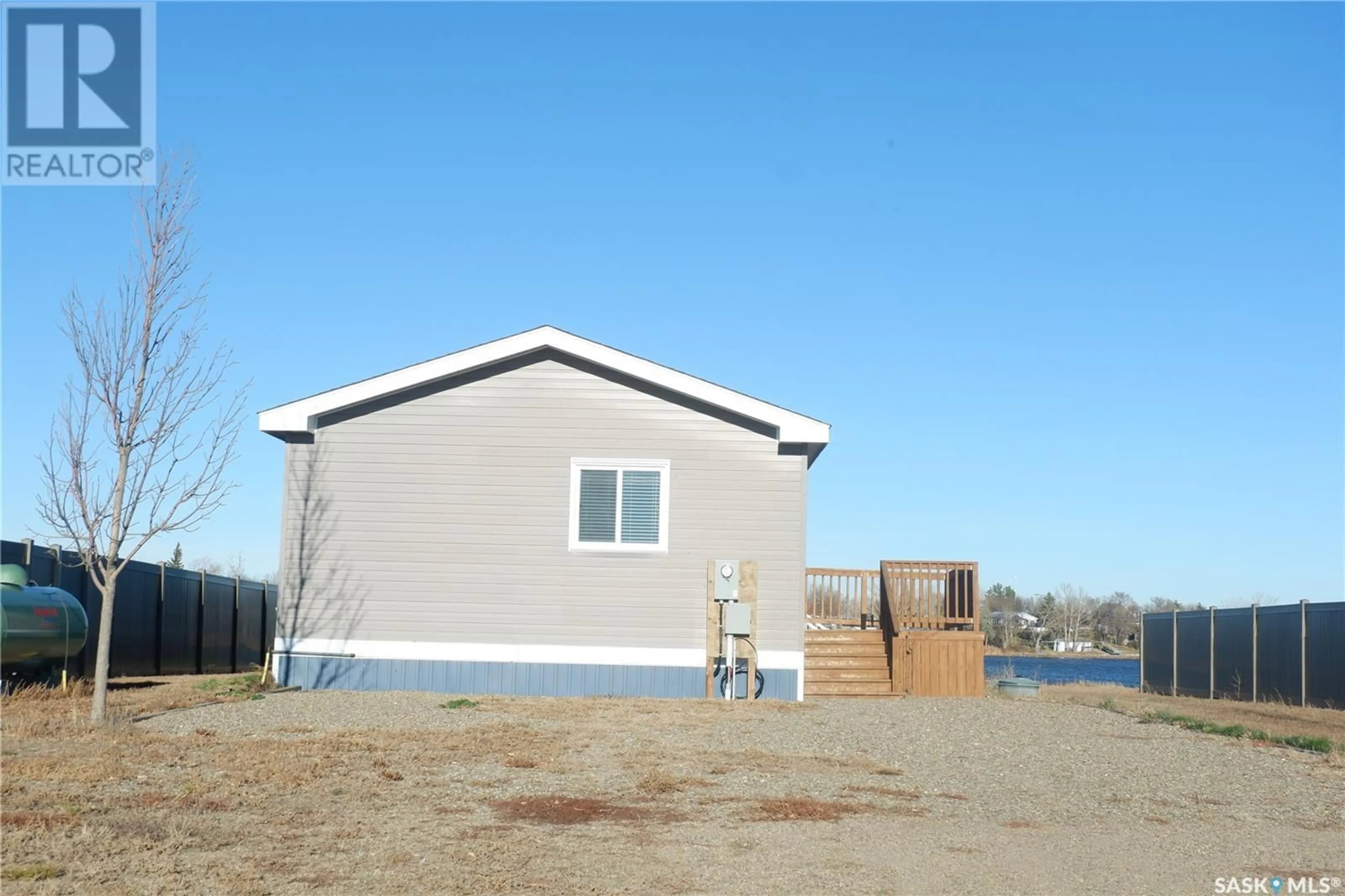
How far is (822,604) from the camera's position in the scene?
20.0 m

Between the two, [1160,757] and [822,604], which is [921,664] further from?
[1160,757]

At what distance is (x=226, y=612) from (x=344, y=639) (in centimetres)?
882

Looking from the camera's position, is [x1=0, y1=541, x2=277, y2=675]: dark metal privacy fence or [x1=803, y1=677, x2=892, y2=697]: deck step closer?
[x1=0, y1=541, x2=277, y2=675]: dark metal privacy fence

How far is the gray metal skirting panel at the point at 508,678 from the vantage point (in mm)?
15680

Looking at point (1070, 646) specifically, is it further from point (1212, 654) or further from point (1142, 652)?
point (1212, 654)

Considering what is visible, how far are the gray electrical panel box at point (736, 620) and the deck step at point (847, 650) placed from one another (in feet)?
9.61

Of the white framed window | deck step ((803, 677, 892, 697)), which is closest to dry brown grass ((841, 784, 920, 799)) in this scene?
the white framed window

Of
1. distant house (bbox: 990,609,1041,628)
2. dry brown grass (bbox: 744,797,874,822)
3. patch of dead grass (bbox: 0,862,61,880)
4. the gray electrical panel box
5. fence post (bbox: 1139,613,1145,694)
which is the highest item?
the gray electrical panel box

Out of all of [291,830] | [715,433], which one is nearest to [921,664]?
[715,433]

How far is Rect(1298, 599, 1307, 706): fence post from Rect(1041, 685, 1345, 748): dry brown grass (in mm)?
346

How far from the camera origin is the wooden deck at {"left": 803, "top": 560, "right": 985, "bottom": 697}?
57.8ft

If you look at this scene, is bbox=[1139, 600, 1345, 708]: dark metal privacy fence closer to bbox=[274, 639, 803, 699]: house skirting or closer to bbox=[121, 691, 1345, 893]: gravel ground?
bbox=[121, 691, 1345, 893]: gravel ground

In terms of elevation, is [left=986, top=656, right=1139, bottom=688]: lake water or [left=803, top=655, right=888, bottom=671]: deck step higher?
[left=803, top=655, right=888, bottom=671]: deck step

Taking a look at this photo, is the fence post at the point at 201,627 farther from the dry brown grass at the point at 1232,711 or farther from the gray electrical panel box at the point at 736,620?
the dry brown grass at the point at 1232,711
